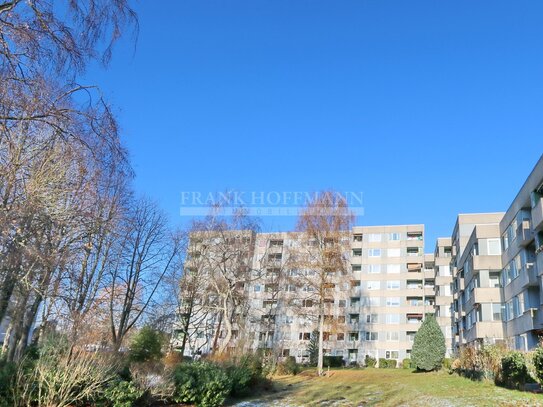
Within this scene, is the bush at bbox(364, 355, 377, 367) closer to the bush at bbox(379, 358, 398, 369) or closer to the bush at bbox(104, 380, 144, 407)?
the bush at bbox(379, 358, 398, 369)

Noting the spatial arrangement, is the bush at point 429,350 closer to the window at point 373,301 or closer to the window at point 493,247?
the window at point 493,247

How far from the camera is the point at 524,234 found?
30.4 meters

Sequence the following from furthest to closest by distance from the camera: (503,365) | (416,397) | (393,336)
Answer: (393,336) < (503,365) < (416,397)

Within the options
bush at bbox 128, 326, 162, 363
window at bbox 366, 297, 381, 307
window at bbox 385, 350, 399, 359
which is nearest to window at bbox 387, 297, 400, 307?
window at bbox 366, 297, 381, 307

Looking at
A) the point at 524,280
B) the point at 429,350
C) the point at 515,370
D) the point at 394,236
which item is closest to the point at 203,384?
the point at 515,370

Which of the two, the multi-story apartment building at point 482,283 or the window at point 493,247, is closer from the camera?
the multi-story apartment building at point 482,283

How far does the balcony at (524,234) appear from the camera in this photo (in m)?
29.7

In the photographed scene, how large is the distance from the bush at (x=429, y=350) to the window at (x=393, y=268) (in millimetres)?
29775

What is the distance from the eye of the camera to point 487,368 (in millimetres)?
21891

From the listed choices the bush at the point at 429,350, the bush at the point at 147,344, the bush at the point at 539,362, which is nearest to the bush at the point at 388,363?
the bush at the point at 429,350

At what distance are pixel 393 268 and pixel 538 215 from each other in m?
40.6

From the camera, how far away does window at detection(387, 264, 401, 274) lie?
6625 cm

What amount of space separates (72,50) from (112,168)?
1790mm

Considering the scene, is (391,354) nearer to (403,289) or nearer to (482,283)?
(403,289)
